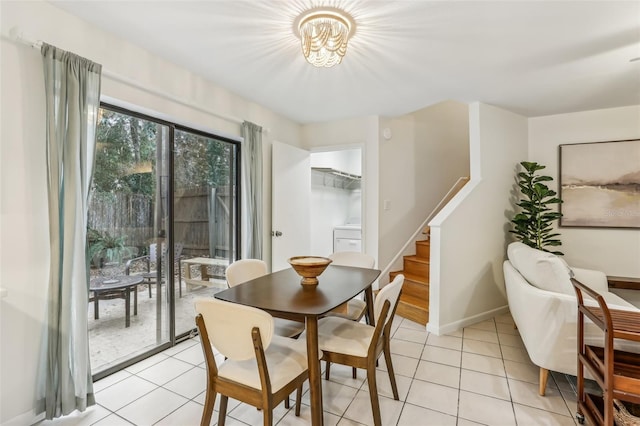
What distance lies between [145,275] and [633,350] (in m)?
3.36

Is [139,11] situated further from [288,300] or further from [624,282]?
[624,282]

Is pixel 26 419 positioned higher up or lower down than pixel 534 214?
lower down

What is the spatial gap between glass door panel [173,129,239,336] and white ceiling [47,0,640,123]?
2.22 ft

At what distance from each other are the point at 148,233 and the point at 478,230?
3302 mm

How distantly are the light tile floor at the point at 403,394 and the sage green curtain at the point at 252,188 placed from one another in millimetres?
1135

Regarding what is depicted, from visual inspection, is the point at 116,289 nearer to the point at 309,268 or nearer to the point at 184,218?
the point at 184,218

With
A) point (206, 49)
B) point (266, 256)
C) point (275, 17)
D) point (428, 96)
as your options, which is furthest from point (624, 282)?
point (206, 49)

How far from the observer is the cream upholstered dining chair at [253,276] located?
6.65ft

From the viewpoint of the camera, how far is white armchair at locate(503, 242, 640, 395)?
73.2 inches

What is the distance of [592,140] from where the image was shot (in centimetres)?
357

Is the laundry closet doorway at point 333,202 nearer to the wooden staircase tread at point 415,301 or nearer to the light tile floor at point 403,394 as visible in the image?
the wooden staircase tread at point 415,301

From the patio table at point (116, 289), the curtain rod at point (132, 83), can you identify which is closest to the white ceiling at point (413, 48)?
the curtain rod at point (132, 83)

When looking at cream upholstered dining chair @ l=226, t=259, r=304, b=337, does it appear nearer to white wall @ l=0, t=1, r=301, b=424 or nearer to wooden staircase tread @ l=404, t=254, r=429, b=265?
white wall @ l=0, t=1, r=301, b=424

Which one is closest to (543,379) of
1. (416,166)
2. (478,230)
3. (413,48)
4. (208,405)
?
(478,230)
